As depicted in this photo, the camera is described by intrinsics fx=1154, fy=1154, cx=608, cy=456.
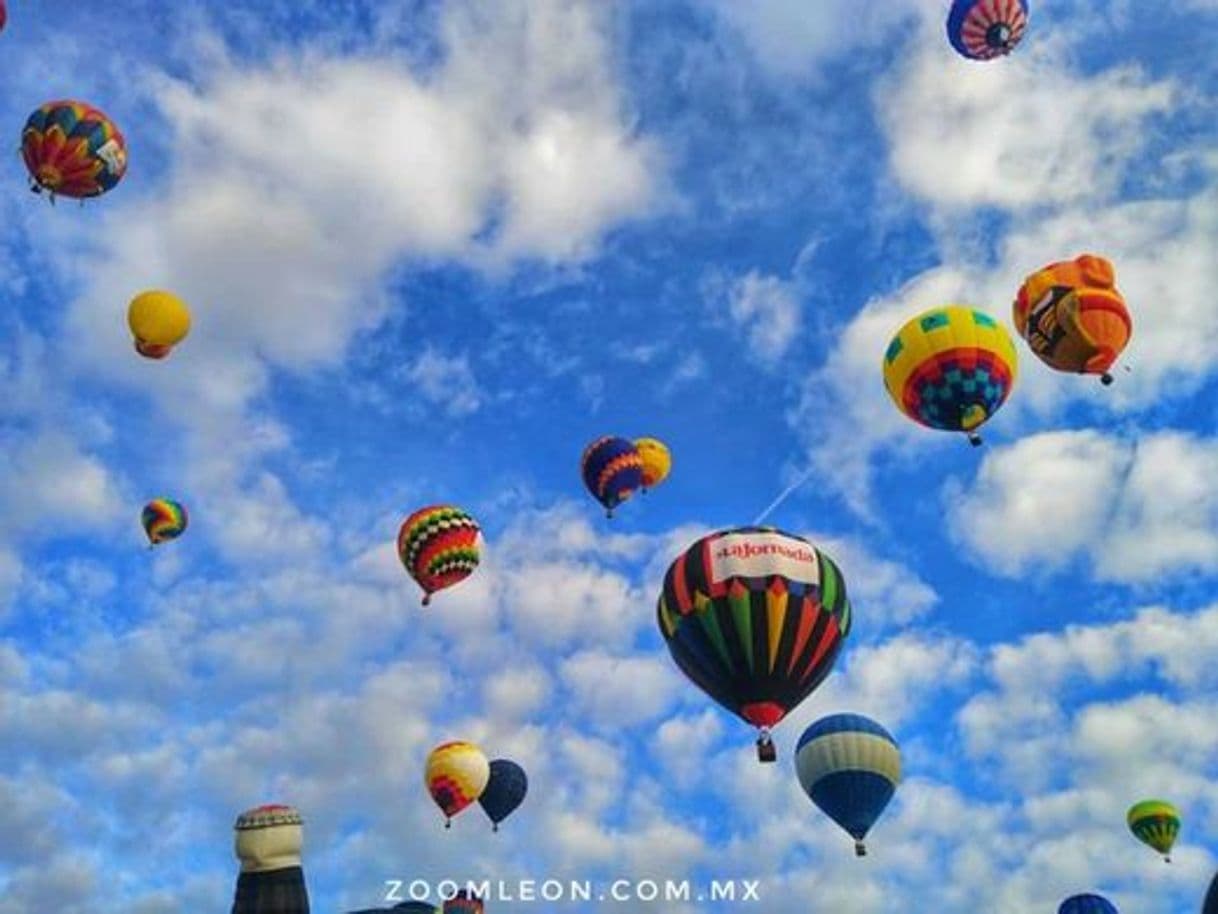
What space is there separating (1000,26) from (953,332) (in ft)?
50.8

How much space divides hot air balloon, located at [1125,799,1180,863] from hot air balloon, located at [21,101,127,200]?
4514cm

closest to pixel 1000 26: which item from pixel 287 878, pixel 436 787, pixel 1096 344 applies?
pixel 1096 344

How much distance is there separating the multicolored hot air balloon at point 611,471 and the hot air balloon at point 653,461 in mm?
1412

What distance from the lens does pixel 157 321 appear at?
127 ft

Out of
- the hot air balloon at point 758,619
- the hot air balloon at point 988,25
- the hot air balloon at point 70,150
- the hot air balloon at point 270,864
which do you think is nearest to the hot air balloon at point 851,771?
the hot air balloon at point 758,619

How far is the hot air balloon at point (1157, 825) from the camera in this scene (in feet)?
149

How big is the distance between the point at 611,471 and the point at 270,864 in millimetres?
30470

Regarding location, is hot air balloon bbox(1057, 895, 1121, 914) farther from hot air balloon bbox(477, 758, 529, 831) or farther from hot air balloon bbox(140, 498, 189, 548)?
hot air balloon bbox(140, 498, 189, 548)

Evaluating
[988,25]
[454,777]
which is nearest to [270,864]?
[454,777]

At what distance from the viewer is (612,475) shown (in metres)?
44.9

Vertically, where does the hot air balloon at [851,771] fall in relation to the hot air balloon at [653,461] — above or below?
below

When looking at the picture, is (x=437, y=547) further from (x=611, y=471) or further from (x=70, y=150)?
(x=70, y=150)

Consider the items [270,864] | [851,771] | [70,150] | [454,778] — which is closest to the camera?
[270,864]

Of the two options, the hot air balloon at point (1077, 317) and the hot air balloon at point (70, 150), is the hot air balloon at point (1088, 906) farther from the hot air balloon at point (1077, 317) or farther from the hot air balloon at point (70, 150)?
the hot air balloon at point (70, 150)
